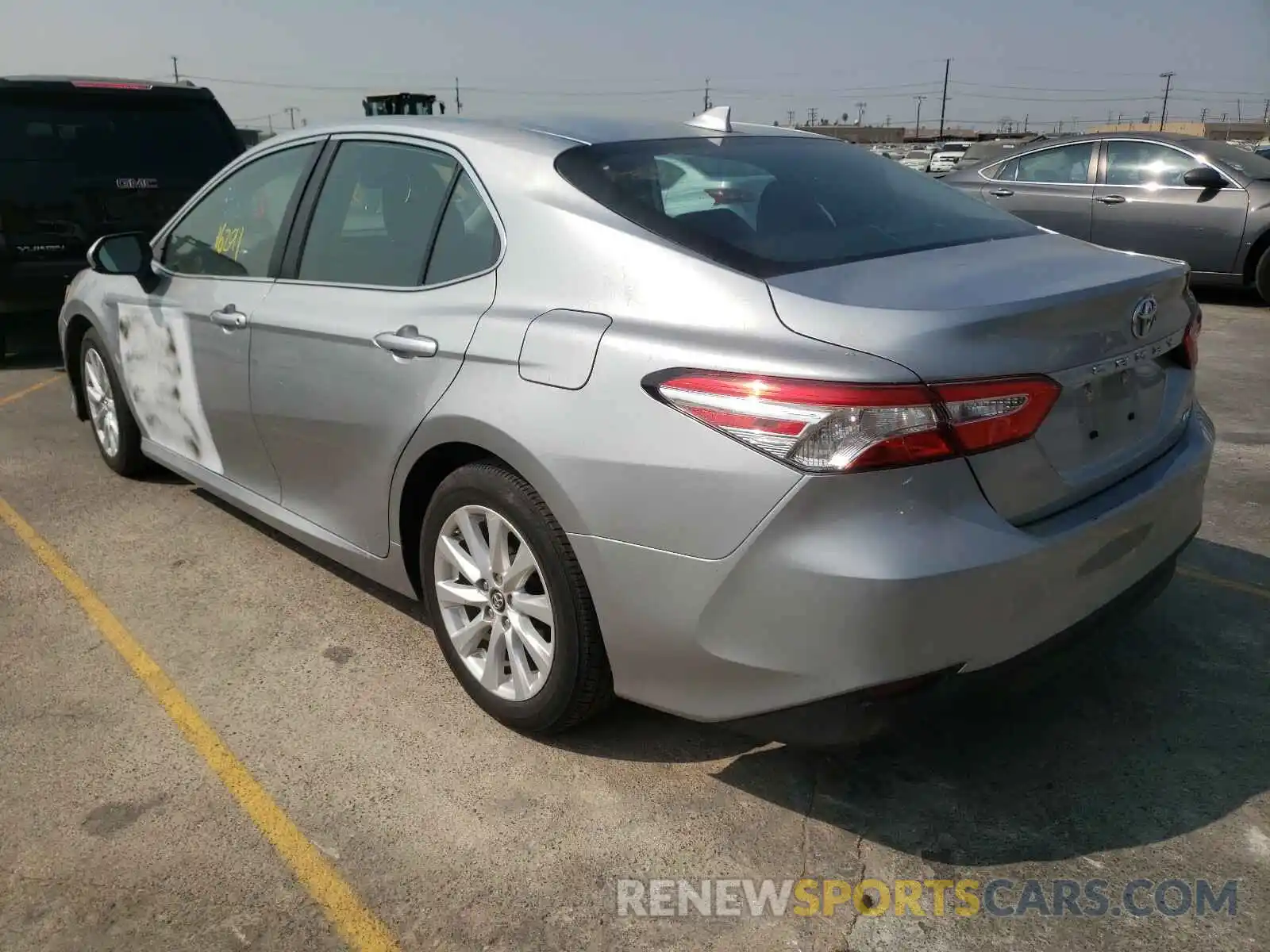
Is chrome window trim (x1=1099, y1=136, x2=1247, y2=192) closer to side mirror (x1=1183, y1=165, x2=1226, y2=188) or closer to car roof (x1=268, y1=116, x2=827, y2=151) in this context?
side mirror (x1=1183, y1=165, x2=1226, y2=188)

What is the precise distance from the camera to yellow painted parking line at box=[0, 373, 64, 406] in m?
7.06

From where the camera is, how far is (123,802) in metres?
2.73

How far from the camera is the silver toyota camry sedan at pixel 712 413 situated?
86.9 inches

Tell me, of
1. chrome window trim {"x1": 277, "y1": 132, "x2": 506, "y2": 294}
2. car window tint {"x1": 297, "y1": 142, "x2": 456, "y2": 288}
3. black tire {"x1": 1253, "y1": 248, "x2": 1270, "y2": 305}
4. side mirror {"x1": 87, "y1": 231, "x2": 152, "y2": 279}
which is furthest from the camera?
black tire {"x1": 1253, "y1": 248, "x2": 1270, "y2": 305}

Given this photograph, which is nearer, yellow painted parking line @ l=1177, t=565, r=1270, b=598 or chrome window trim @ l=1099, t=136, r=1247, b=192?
yellow painted parking line @ l=1177, t=565, r=1270, b=598

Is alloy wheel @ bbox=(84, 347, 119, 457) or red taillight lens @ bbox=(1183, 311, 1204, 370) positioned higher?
red taillight lens @ bbox=(1183, 311, 1204, 370)

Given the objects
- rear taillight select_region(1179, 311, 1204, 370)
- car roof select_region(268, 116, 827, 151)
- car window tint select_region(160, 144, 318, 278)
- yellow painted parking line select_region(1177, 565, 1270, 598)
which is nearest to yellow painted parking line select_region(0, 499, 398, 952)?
car window tint select_region(160, 144, 318, 278)

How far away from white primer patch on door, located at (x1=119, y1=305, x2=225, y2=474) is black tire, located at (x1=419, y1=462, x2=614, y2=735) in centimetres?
168

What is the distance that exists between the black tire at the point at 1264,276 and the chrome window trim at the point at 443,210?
8.77 metres

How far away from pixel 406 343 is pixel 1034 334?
Result: 1638 millimetres

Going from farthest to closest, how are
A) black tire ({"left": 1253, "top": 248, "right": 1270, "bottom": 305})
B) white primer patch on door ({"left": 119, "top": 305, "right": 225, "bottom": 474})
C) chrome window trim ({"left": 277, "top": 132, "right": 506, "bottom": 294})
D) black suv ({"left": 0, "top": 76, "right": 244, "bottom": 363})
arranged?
black tire ({"left": 1253, "top": 248, "right": 1270, "bottom": 305}), black suv ({"left": 0, "top": 76, "right": 244, "bottom": 363}), white primer patch on door ({"left": 119, "top": 305, "right": 225, "bottom": 474}), chrome window trim ({"left": 277, "top": 132, "right": 506, "bottom": 294})

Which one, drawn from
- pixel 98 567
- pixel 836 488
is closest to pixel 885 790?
pixel 836 488

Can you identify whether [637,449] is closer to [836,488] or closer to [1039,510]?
[836,488]

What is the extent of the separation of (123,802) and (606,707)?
1236 millimetres
